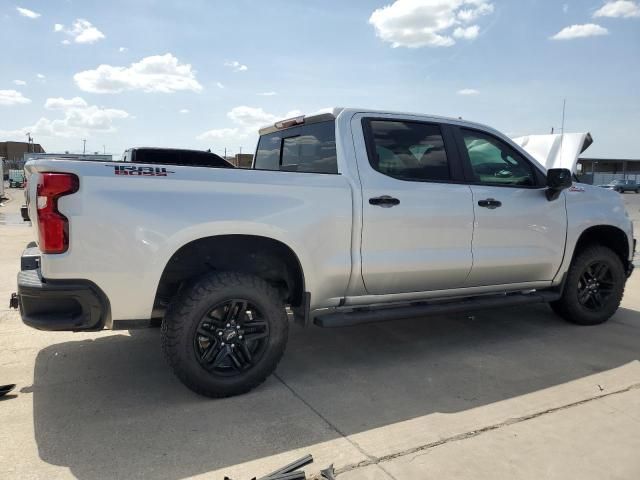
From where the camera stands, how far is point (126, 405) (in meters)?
3.35

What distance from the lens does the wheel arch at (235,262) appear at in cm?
348

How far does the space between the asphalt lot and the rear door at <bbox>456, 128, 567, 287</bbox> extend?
27.2 inches

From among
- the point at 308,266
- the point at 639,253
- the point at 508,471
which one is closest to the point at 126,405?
the point at 308,266

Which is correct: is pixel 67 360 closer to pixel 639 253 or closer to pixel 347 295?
pixel 347 295

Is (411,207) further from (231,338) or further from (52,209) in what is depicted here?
(52,209)

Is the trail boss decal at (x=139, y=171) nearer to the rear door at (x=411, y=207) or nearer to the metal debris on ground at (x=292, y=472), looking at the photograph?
the rear door at (x=411, y=207)

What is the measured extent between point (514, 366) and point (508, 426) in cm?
112

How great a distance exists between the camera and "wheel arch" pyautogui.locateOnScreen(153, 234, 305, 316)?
11.4ft

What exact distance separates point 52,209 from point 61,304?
57 cm

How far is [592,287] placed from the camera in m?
5.28

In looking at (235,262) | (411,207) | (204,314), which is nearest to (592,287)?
(411,207)

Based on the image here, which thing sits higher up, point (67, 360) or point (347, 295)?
point (347, 295)

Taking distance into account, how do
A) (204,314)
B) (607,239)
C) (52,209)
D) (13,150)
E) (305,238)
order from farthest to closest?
(13,150), (607,239), (305,238), (204,314), (52,209)

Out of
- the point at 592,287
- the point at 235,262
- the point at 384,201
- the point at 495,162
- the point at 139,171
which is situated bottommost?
the point at 592,287
